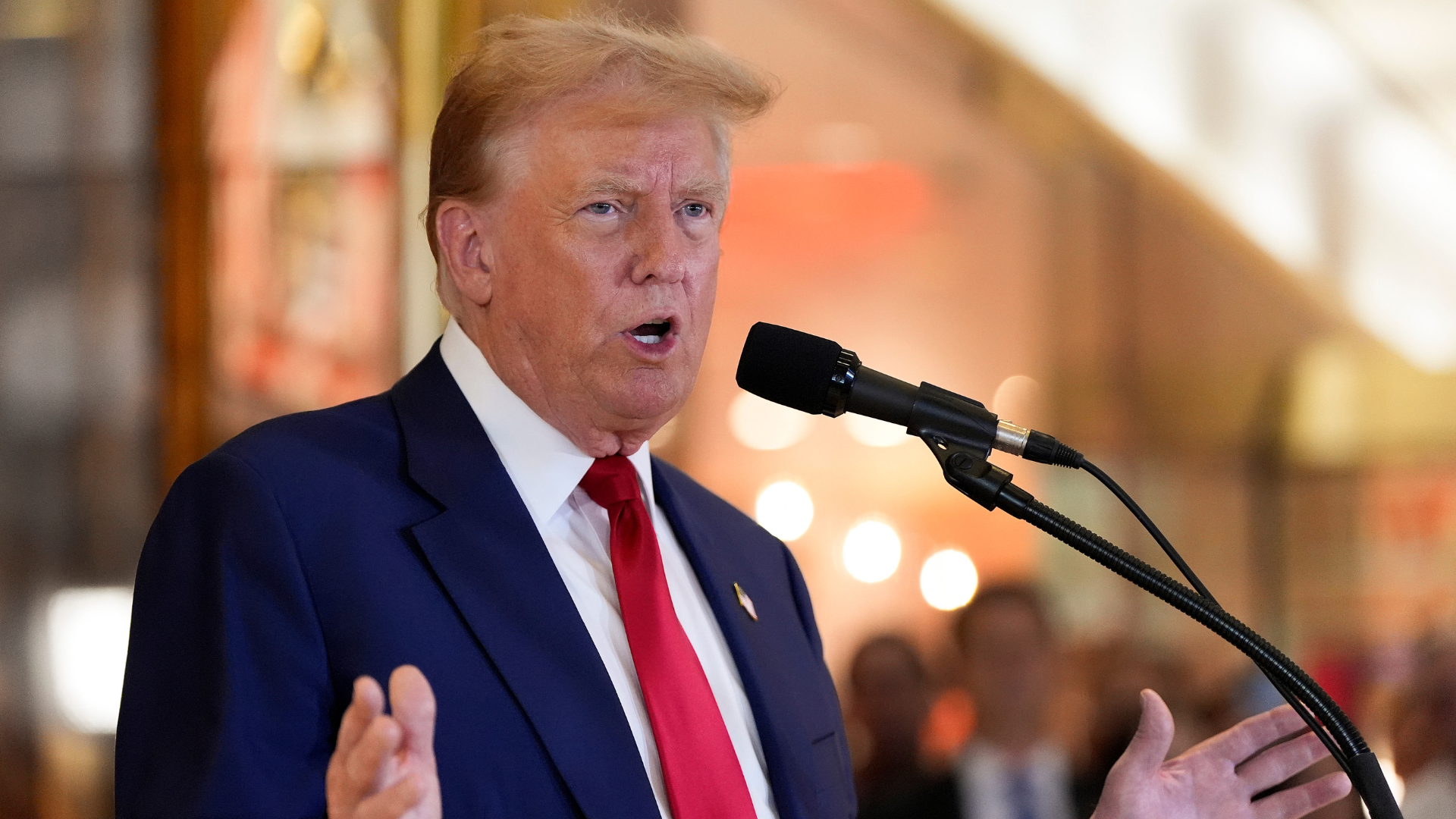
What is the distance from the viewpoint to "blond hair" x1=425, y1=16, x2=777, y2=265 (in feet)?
4.84

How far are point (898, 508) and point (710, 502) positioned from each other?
11.1ft

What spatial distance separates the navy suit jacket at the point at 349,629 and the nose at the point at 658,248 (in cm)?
24

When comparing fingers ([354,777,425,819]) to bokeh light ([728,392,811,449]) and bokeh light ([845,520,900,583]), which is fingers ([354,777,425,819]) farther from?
bokeh light ([845,520,900,583])

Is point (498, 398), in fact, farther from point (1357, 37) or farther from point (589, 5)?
point (1357, 37)

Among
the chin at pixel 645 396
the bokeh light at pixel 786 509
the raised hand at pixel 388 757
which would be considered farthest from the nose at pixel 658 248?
the bokeh light at pixel 786 509

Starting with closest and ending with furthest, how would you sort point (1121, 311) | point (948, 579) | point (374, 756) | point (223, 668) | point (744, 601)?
1. point (374, 756)
2. point (223, 668)
3. point (744, 601)
4. point (1121, 311)
5. point (948, 579)

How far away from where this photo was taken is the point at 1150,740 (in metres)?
1.44

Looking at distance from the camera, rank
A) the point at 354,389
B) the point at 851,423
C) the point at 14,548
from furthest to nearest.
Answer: the point at 851,423
the point at 354,389
the point at 14,548

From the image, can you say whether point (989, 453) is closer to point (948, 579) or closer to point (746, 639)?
point (746, 639)

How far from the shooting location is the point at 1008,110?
499cm

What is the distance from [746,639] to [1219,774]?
0.53 metres

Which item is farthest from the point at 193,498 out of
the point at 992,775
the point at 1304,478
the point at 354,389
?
the point at 1304,478

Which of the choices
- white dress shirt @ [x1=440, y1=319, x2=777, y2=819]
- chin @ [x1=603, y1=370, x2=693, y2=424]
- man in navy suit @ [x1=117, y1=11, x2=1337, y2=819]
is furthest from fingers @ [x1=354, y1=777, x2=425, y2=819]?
chin @ [x1=603, y1=370, x2=693, y2=424]

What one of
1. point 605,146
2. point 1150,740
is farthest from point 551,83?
point 1150,740
